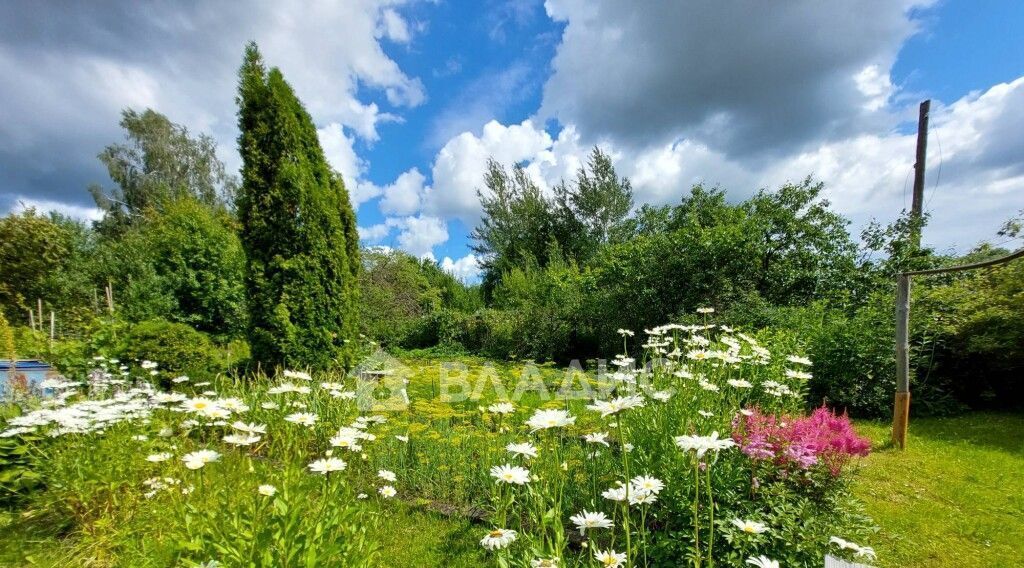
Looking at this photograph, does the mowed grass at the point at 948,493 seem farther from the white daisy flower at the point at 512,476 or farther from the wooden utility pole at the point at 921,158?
the wooden utility pole at the point at 921,158

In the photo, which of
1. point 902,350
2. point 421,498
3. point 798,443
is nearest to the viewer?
point 798,443

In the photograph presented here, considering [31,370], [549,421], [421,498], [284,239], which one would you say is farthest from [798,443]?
[31,370]

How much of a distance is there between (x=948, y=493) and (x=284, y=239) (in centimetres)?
690

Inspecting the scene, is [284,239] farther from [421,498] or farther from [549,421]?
[549,421]

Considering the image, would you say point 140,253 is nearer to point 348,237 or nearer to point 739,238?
point 348,237

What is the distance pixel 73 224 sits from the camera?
50.1 ft

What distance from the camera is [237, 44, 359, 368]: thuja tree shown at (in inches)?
197

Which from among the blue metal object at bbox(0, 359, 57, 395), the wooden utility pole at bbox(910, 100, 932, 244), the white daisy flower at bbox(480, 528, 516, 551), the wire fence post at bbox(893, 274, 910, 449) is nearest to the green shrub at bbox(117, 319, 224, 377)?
the blue metal object at bbox(0, 359, 57, 395)

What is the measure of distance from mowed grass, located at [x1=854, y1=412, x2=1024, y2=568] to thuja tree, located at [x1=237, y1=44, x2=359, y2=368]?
17.8 feet

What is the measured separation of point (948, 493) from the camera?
315 cm

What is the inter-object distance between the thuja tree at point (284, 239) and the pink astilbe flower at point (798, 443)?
15.4 ft

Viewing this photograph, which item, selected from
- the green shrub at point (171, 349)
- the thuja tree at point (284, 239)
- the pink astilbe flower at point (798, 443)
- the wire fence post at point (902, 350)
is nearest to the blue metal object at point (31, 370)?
the green shrub at point (171, 349)

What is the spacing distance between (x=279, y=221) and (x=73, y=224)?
16964 mm

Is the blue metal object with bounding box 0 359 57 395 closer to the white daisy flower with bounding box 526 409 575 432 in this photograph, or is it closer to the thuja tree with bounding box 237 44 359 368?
the thuja tree with bounding box 237 44 359 368
